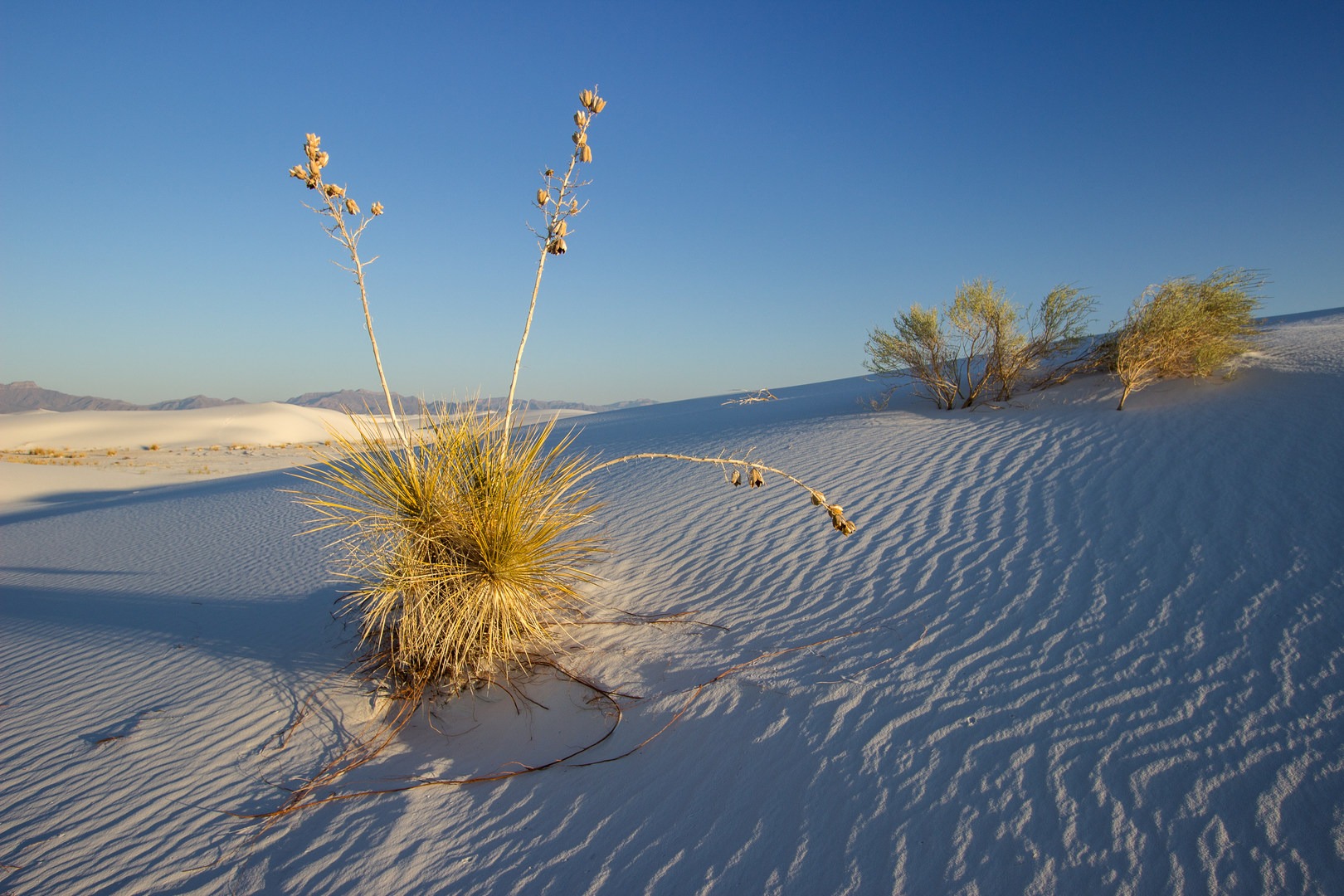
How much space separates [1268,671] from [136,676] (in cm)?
723

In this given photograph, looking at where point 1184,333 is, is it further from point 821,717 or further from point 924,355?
point 821,717

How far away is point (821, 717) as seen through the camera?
11.1 ft

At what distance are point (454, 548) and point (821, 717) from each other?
2.46 m

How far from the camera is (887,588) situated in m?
4.87

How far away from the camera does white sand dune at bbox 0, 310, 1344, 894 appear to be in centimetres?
259

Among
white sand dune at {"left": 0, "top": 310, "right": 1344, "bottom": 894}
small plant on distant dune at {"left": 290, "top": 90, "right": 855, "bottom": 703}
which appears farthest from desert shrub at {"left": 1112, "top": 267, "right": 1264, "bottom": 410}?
small plant on distant dune at {"left": 290, "top": 90, "right": 855, "bottom": 703}

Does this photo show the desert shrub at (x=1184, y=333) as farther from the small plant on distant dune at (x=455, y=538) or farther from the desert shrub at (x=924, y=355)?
the small plant on distant dune at (x=455, y=538)

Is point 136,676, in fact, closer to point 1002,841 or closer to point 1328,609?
point 1002,841

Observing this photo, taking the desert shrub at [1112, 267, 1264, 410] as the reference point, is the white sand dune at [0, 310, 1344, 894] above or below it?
below

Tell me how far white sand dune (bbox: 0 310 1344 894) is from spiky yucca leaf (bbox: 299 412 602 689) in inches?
13.1

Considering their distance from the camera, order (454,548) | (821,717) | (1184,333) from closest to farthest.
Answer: (821,717) → (454,548) → (1184,333)

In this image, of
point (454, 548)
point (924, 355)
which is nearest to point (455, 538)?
point (454, 548)

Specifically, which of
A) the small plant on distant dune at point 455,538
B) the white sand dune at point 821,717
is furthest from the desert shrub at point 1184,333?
the small plant on distant dune at point 455,538

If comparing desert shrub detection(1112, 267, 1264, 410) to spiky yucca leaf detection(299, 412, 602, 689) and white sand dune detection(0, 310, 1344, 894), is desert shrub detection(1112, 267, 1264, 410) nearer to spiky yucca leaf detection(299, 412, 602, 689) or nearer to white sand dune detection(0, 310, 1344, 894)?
white sand dune detection(0, 310, 1344, 894)
